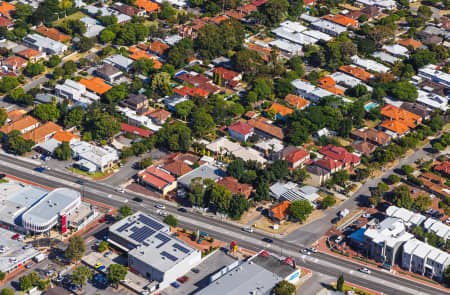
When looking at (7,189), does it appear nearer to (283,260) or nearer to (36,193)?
(36,193)

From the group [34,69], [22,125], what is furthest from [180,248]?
[34,69]

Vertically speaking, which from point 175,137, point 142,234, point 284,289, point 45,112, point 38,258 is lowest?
point 38,258

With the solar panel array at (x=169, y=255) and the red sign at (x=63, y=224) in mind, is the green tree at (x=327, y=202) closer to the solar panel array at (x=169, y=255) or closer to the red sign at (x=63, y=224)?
the solar panel array at (x=169, y=255)

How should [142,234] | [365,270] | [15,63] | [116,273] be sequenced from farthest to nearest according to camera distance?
[15,63] < [142,234] < [365,270] < [116,273]

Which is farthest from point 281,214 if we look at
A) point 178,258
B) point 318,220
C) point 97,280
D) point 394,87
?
point 394,87

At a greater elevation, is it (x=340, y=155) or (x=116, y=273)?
(x=340, y=155)

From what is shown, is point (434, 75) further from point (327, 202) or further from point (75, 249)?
point (75, 249)

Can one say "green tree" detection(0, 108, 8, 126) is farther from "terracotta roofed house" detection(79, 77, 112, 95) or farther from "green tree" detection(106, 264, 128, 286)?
"green tree" detection(106, 264, 128, 286)
